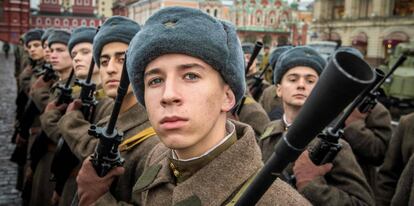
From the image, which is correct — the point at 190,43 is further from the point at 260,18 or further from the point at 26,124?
the point at 260,18

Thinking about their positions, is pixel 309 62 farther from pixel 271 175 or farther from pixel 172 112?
pixel 271 175

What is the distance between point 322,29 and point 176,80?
48730mm

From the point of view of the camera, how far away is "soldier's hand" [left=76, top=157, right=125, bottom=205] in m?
2.49

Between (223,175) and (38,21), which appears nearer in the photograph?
(223,175)

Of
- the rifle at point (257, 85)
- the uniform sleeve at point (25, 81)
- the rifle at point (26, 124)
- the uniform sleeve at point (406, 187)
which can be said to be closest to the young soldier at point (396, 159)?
the uniform sleeve at point (406, 187)

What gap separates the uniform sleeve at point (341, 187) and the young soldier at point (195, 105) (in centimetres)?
92

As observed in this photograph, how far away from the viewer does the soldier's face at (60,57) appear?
585 centimetres

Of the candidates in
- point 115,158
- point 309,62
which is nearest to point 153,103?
point 115,158

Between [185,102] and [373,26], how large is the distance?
142 feet

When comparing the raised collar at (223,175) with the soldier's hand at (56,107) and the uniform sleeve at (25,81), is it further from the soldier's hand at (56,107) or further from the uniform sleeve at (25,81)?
the uniform sleeve at (25,81)

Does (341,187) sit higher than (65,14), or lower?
lower

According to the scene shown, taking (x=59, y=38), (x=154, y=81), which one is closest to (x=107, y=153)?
(x=154, y=81)

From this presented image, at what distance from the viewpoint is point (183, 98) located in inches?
72.4

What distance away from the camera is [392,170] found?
11.8ft
